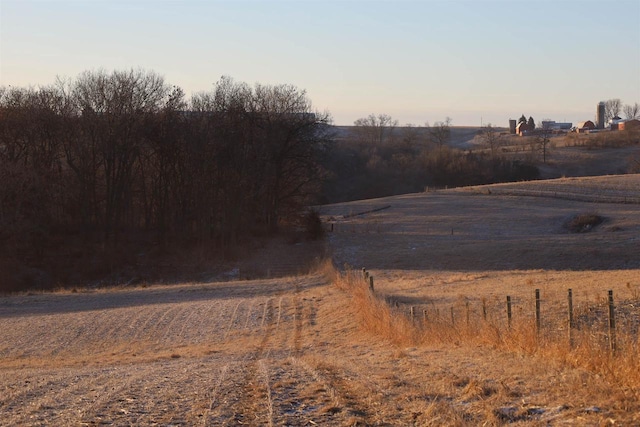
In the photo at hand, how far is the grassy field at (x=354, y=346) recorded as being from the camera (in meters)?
8.62

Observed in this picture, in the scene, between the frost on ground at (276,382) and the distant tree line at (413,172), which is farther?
the distant tree line at (413,172)

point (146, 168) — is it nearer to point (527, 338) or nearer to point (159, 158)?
point (159, 158)

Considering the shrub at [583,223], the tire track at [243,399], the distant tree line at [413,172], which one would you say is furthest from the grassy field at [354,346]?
the distant tree line at [413,172]

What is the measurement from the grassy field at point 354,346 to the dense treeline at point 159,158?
941cm

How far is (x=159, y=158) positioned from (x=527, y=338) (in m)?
45.9

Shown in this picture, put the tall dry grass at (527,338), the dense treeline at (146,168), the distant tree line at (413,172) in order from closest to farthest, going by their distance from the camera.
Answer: the tall dry grass at (527,338) → the dense treeline at (146,168) → the distant tree line at (413,172)

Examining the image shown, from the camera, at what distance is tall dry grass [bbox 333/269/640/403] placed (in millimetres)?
8969

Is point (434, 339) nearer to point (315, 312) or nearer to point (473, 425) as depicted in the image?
point (473, 425)

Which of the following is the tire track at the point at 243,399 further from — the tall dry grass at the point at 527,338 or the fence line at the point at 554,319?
the fence line at the point at 554,319

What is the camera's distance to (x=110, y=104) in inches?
1997

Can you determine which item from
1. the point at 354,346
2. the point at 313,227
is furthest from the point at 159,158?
the point at 354,346

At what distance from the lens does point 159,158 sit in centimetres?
5484

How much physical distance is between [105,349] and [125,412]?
12.3m

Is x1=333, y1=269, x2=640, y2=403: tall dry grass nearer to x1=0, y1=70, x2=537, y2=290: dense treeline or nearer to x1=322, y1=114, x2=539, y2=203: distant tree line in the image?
x1=0, y1=70, x2=537, y2=290: dense treeline
